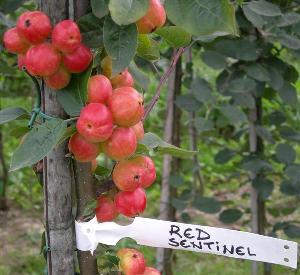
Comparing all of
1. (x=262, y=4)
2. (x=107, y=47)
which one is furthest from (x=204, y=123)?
(x=107, y=47)

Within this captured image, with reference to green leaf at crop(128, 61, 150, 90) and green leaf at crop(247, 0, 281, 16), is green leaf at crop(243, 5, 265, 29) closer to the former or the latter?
green leaf at crop(247, 0, 281, 16)

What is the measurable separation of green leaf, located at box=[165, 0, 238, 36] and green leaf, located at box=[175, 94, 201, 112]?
91 cm

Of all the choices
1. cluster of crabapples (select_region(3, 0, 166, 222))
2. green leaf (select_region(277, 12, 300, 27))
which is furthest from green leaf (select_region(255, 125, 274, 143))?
cluster of crabapples (select_region(3, 0, 166, 222))

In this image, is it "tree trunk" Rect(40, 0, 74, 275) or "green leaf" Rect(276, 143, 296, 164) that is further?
"green leaf" Rect(276, 143, 296, 164)

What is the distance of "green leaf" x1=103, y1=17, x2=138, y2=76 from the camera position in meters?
0.65

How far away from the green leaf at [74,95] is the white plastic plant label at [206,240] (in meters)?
0.22

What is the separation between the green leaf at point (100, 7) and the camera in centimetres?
66

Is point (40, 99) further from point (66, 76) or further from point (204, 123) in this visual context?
point (204, 123)

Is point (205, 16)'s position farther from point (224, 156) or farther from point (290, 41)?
point (224, 156)

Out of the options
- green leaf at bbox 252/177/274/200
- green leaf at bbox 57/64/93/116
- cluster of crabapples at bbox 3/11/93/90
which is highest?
cluster of crabapples at bbox 3/11/93/90

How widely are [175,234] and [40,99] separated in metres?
0.31

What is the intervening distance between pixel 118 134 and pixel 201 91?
0.81 m

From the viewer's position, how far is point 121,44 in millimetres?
653

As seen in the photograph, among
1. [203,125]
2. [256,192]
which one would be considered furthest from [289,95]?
[256,192]
